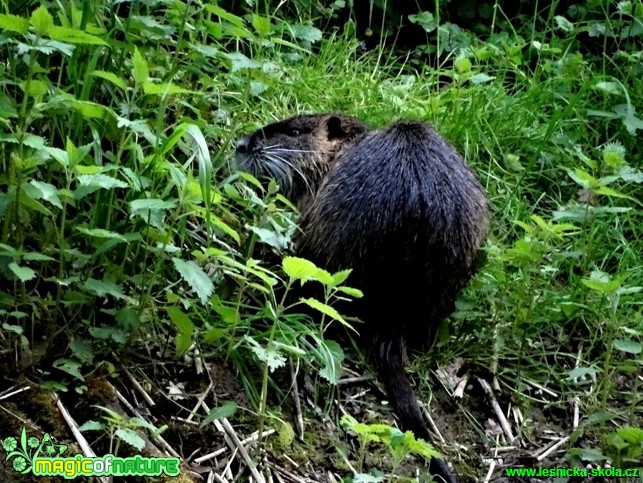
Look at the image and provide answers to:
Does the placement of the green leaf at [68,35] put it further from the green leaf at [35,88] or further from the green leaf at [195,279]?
the green leaf at [195,279]

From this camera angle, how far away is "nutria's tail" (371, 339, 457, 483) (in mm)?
2525

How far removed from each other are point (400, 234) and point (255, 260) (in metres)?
0.55

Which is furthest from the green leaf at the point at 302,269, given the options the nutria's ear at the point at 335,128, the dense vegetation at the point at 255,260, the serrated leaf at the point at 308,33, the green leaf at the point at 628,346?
the serrated leaf at the point at 308,33

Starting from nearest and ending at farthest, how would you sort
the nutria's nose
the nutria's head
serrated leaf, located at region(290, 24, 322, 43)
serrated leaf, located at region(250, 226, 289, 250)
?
serrated leaf, located at region(250, 226, 289, 250) → the nutria's nose → the nutria's head → serrated leaf, located at region(290, 24, 322, 43)

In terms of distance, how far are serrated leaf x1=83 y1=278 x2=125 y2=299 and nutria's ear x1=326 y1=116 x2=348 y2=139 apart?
1.41 m

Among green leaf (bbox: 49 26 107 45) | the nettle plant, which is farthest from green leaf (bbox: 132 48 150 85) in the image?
green leaf (bbox: 49 26 107 45)

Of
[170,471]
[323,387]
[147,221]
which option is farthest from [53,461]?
[323,387]

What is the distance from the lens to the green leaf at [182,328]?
7.72ft

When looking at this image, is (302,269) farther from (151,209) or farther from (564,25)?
(564,25)

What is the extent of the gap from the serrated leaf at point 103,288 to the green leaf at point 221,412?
14.6 inches

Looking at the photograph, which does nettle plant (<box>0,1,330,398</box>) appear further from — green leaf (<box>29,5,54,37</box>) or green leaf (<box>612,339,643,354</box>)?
green leaf (<box>612,339,643,354</box>)

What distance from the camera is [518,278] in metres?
3.31

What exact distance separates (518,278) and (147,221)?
1.53 meters

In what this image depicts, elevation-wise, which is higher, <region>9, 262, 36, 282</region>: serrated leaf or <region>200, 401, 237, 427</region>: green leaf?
<region>9, 262, 36, 282</region>: serrated leaf
